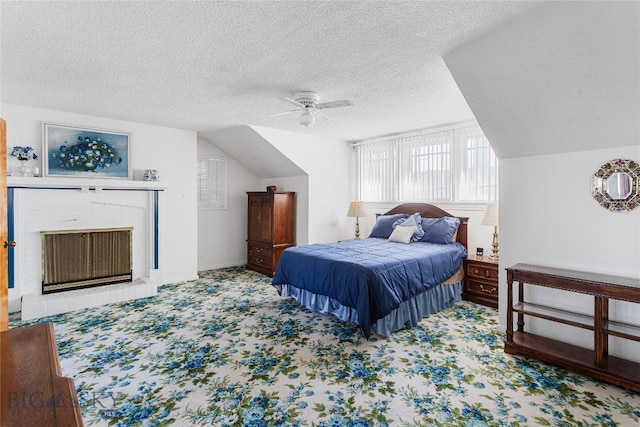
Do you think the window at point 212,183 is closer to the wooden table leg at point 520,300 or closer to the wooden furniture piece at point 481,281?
the wooden furniture piece at point 481,281

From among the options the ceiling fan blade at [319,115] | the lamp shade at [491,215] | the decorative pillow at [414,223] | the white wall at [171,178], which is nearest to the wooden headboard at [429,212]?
the decorative pillow at [414,223]

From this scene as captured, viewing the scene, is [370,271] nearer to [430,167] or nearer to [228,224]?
[430,167]

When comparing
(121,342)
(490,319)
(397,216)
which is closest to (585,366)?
(490,319)

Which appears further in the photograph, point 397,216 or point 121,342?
point 397,216

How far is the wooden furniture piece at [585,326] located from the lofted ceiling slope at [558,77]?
1.10 metres

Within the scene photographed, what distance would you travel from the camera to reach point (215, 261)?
20.8 ft

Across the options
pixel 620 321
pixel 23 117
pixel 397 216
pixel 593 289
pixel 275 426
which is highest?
pixel 23 117

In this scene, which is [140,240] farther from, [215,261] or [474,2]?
[474,2]

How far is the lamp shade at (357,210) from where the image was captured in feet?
19.3

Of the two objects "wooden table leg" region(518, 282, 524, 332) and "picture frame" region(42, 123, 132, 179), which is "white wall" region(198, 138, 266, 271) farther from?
"wooden table leg" region(518, 282, 524, 332)

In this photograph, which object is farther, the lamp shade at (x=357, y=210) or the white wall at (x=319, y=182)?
the lamp shade at (x=357, y=210)

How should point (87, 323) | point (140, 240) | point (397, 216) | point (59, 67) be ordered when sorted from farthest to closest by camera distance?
1. point (397, 216)
2. point (140, 240)
3. point (87, 323)
4. point (59, 67)

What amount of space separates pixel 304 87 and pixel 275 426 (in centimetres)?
294

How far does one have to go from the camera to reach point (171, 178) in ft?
16.9
